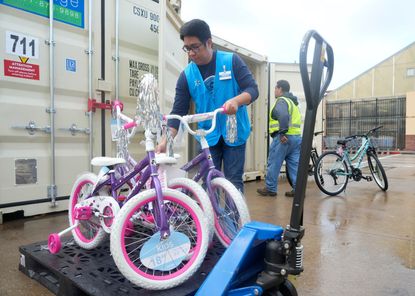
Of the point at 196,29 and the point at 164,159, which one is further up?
the point at 196,29

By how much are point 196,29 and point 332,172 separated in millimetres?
4331

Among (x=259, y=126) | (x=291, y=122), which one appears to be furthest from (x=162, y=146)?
(x=259, y=126)

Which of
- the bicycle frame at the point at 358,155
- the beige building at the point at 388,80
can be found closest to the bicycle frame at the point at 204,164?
the bicycle frame at the point at 358,155

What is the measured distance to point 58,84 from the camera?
12.1 ft

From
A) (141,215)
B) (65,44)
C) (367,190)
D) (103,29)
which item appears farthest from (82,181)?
(367,190)

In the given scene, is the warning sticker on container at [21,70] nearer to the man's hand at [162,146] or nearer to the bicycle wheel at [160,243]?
the man's hand at [162,146]

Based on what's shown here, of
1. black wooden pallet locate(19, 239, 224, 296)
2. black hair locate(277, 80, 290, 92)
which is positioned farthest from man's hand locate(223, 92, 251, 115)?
black hair locate(277, 80, 290, 92)

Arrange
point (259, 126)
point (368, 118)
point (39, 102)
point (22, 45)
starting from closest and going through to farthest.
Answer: point (22, 45) < point (39, 102) < point (259, 126) < point (368, 118)

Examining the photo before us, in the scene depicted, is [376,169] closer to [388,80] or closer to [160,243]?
[160,243]

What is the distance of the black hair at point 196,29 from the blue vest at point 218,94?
0.23 meters

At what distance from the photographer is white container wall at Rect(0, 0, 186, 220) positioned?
11.2 ft

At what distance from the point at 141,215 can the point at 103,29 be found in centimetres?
276

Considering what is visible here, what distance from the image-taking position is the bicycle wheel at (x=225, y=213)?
7.10 feet

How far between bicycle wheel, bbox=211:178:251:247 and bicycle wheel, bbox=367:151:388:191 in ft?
14.8
